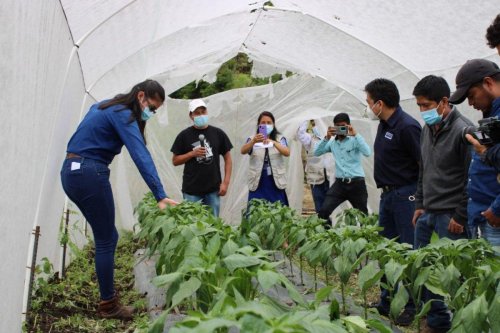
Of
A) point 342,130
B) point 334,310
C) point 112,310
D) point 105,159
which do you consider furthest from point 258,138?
point 334,310

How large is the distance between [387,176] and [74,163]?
7.21ft

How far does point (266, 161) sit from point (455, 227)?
12.1 ft

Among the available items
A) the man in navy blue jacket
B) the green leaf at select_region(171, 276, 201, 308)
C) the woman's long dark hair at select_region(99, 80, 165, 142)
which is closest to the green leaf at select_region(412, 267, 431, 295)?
the green leaf at select_region(171, 276, 201, 308)

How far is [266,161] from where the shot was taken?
704cm

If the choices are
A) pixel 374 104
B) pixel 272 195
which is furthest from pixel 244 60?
pixel 374 104

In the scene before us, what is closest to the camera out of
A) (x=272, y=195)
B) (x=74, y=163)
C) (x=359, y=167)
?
(x=74, y=163)

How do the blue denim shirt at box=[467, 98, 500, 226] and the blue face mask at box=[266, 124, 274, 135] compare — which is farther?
the blue face mask at box=[266, 124, 274, 135]

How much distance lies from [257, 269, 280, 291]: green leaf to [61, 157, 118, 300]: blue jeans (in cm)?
217

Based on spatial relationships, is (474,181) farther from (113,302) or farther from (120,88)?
(120,88)

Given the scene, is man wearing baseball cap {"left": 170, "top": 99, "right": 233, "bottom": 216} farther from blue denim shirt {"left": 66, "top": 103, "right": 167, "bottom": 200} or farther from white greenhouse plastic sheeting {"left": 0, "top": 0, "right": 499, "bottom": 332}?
blue denim shirt {"left": 66, "top": 103, "right": 167, "bottom": 200}

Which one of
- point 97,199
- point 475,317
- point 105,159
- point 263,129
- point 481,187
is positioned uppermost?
point 263,129

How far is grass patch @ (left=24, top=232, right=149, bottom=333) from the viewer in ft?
12.9

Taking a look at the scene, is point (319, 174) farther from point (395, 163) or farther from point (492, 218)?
point (492, 218)

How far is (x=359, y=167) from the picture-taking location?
20.5ft
